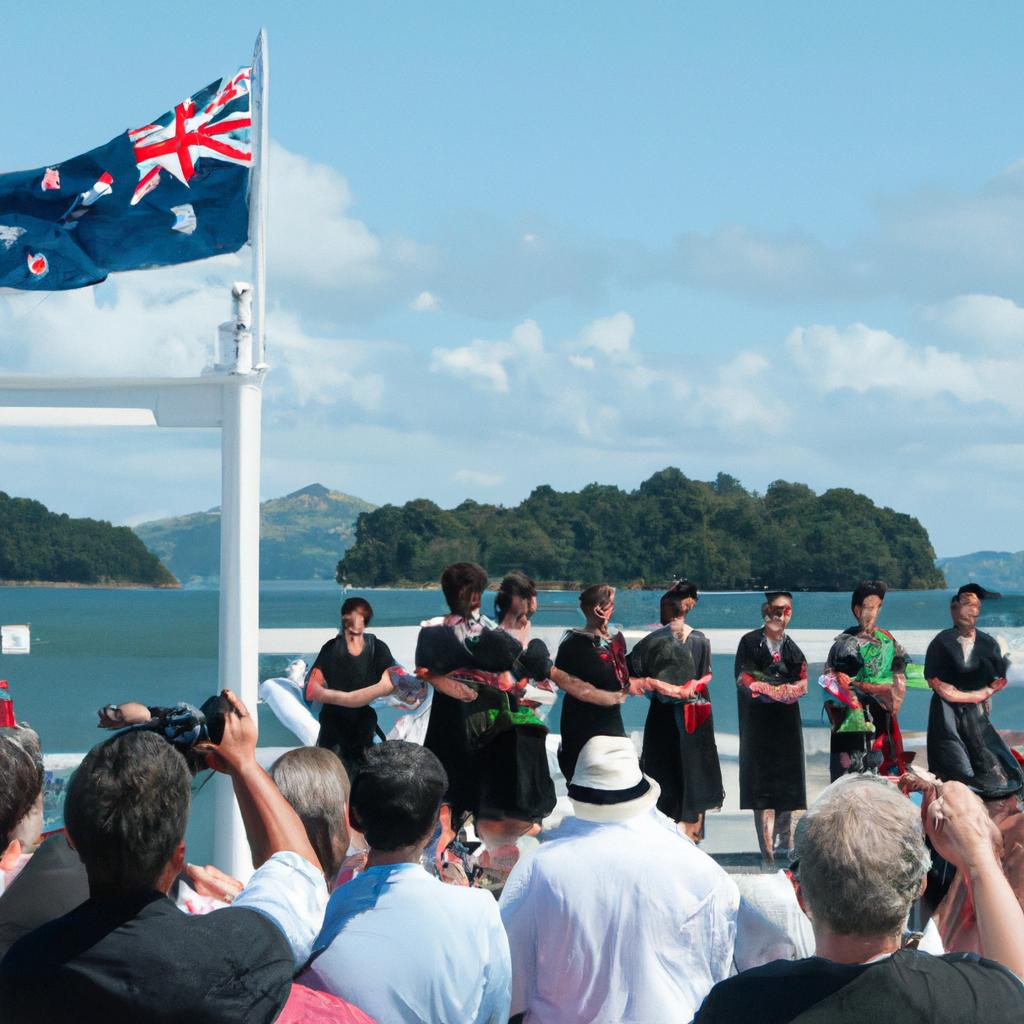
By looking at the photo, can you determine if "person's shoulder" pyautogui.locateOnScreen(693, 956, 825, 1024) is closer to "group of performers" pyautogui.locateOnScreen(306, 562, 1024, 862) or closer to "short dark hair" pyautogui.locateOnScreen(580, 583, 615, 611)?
"group of performers" pyautogui.locateOnScreen(306, 562, 1024, 862)

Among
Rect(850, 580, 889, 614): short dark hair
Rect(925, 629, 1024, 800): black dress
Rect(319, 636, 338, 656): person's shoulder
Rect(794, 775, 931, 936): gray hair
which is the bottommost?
Rect(925, 629, 1024, 800): black dress

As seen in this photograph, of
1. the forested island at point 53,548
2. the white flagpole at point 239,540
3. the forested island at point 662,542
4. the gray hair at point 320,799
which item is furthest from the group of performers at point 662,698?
the forested island at point 53,548

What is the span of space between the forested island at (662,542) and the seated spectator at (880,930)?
206 feet

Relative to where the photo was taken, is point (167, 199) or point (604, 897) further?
point (167, 199)

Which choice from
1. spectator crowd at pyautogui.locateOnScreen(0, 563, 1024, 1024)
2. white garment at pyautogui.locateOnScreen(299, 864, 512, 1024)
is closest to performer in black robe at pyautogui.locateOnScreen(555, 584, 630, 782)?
spectator crowd at pyautogui.locateOnScreen(0, 563, 1024, 1024)

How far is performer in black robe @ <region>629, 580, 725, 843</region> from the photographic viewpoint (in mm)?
6598

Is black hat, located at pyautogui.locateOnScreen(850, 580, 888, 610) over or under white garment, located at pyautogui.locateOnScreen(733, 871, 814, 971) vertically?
over

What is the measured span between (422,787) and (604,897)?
55cm

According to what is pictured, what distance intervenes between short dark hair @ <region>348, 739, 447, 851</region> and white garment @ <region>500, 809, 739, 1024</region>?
0.43 metres

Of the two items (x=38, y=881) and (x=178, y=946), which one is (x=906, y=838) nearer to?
(x=178, y=946)

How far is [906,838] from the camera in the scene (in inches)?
83.0

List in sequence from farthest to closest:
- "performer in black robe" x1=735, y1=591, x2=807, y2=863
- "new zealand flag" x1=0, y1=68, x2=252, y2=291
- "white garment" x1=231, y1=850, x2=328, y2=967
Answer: "performer in black robe" x1=735, y1=591, x2=807, y2=863, "new zealand flag" x1=0, y1=68, x2=252, y2=291, "white garment" x1=231, y1=850, x2=328, y2=967

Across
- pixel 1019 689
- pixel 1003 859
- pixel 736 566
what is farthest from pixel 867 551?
pixel 1003 859

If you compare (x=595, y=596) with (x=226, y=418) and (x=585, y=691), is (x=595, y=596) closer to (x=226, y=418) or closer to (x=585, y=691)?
(x=585, y=691)
